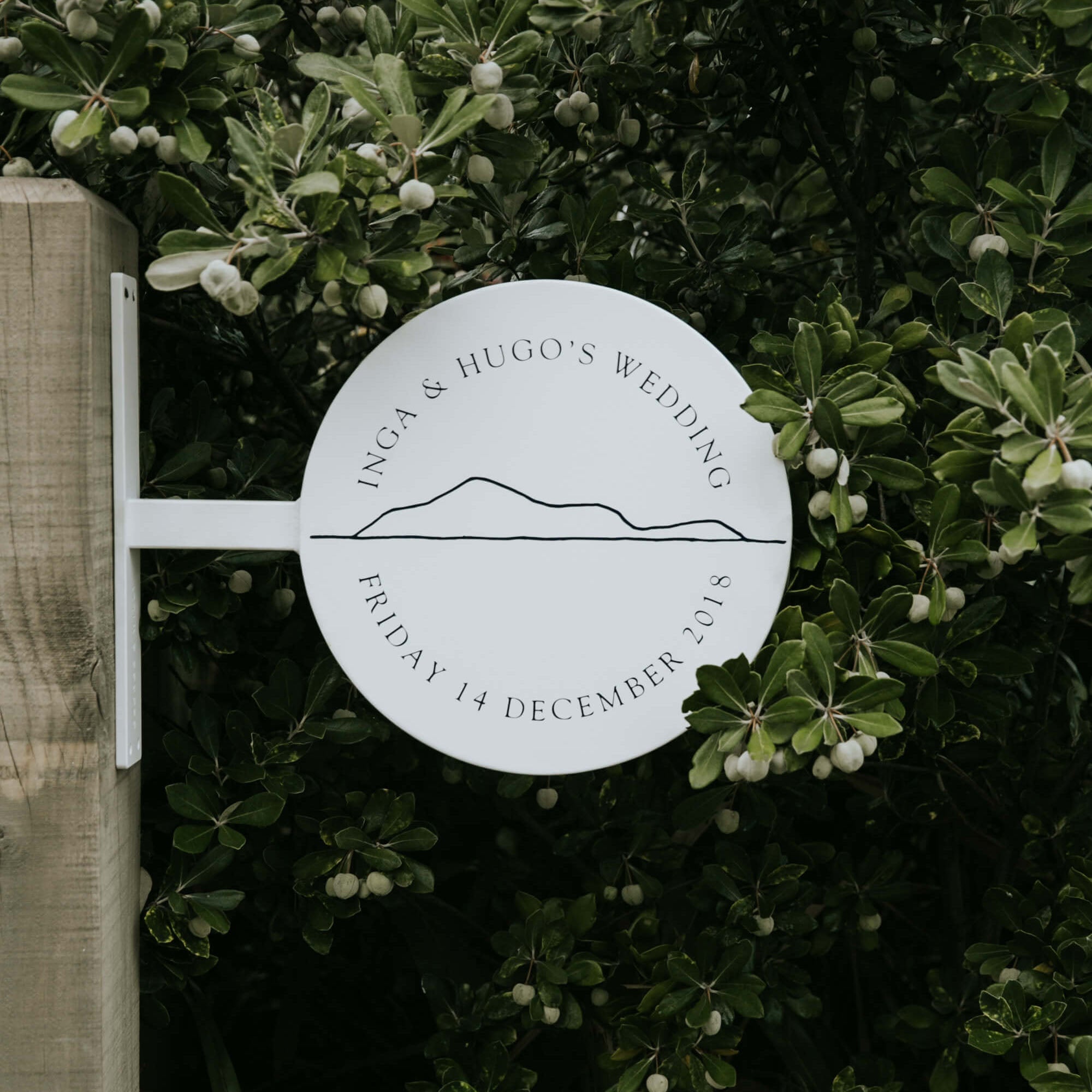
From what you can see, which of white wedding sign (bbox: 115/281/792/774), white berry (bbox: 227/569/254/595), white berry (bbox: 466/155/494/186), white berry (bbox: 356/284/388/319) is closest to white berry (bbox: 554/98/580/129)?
white berry (bbox: 466/155/494/186)

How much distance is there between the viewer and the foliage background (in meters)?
1.07

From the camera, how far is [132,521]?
119 centimetres

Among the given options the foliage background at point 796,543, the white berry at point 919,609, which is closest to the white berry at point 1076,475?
the foliage background at point 796,543

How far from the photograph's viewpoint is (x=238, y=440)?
57.9 inches

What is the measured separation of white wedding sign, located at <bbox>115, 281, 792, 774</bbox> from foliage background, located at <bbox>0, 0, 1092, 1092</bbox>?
0.07 metres

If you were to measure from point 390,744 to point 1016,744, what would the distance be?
0.97 meters

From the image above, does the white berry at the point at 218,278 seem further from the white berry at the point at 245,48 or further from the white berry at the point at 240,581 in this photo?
the white berry at the point at 240,581

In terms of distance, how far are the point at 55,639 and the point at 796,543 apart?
84 centimetres

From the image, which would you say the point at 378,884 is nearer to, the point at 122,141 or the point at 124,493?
the point at 124,493

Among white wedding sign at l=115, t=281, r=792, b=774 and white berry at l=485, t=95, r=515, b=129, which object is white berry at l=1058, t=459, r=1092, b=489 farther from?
white berry at l=485, t=95, r=515, b=129

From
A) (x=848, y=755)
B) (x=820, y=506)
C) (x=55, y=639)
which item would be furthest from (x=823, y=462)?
(x=55, y=639)

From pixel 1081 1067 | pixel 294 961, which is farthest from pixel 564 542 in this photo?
pixel 294 961

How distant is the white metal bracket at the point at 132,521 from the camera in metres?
1.17

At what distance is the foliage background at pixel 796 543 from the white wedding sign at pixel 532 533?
0.07 metres
